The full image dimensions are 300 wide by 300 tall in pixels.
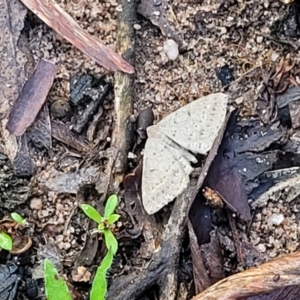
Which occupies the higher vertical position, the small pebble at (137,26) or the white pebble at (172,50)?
the small pebble at (137,26)

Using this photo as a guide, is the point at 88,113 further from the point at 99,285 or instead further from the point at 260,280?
the point at 260,280

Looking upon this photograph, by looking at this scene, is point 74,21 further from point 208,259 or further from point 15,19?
point 208,259

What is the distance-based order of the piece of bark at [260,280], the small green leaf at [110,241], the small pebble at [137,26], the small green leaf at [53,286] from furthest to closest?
the small pebble at [137,26], the small green leaf at [110,241], the small green leaf at [53,286], the piece of bark at [260,280]

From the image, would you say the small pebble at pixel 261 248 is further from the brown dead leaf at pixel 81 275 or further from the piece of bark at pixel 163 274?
the brown dead leaf at pixel 81 275

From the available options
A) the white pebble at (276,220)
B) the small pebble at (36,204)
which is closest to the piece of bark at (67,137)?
the small pebble at (36,204)

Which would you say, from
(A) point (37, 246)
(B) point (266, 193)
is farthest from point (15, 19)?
(B) point (266, 193)
